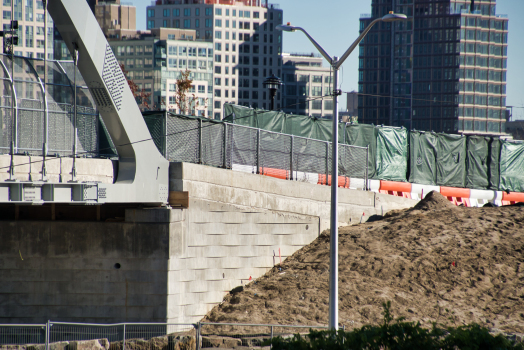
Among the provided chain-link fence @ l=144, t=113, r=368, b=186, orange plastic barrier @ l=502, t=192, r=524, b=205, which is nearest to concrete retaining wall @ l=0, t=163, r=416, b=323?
chain-link fence @ l=144, t=113, r=368, b=186

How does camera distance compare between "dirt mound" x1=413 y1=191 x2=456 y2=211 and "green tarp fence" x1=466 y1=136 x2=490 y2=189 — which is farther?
"green tarp fence" x1=466 y1=136 x2=490 y2=189

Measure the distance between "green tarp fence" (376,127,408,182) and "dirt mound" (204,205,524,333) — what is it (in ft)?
18.6

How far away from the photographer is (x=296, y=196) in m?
22.9

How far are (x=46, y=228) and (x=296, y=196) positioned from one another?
8.96 metres

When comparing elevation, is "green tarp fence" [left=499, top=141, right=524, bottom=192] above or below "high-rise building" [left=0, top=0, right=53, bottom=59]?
below

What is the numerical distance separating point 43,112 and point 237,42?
557 feet

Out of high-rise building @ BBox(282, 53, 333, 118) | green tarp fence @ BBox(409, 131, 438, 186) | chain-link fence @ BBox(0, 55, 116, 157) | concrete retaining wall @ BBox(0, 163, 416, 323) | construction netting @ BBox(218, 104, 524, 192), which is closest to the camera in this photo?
chain-link fence @ BBox(0, 55, 116, 157)

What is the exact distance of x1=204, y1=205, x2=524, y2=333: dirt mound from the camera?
1856cm

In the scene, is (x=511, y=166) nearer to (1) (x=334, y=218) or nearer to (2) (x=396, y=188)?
(2) (x=396, y=188)

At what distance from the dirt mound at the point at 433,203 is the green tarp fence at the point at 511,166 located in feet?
30.4

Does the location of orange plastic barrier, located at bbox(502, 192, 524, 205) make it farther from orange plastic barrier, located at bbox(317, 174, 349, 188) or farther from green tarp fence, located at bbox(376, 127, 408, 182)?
orange plastic barrier, located at bbox(317, 174, 349, 188)

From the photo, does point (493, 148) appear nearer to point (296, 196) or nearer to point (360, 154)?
point (360, 154)

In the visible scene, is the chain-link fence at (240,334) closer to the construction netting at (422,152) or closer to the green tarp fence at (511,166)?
the construction netting at (422,152)

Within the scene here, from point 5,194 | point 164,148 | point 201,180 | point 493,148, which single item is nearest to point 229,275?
point 201,180
